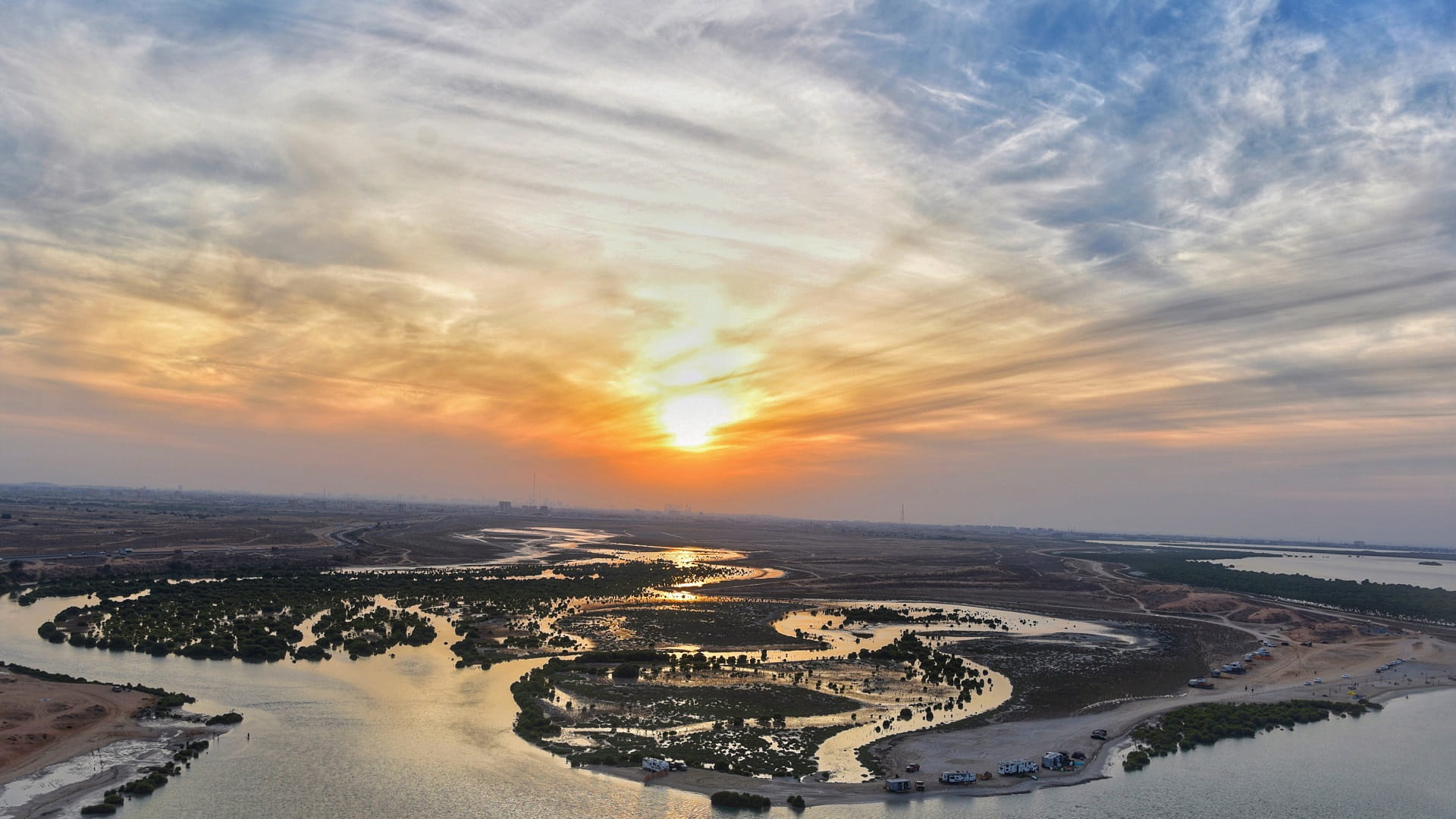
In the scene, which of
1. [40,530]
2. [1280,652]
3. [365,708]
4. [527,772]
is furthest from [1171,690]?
[40,530]

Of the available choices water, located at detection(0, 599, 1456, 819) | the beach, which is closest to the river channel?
water, located at detection(0, 599, 1456, 819)

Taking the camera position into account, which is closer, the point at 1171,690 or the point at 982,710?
the point at 982,710

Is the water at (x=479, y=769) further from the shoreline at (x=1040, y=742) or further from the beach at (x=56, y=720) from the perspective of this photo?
the beach at (x=56, y=720)

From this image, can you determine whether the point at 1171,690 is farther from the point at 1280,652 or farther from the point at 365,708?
the point at 365,708

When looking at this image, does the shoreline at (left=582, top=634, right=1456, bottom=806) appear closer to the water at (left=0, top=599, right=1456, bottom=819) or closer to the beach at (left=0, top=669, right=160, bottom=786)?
the water at (left=0, top=599, right=1456, bottom=819)

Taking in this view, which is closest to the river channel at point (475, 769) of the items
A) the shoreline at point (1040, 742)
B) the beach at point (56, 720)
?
the shoreline at point (1040, 742)
